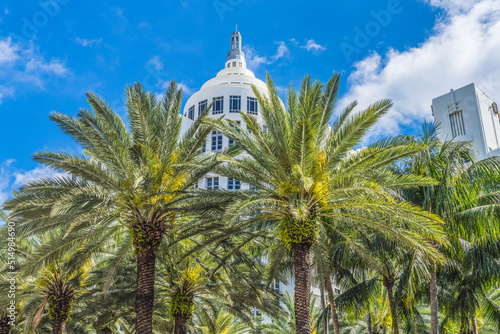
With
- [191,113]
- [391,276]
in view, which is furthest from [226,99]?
[391,276]

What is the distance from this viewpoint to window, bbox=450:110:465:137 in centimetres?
5747

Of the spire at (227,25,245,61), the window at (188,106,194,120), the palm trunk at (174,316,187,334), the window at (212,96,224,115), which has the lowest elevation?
the palm trunk at (174,316,187,334)

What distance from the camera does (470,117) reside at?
56.8 meters

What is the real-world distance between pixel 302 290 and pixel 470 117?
50047 millimetres

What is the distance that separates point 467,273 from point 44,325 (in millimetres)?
22895

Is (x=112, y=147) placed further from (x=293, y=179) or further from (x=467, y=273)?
(x=467, y=273)

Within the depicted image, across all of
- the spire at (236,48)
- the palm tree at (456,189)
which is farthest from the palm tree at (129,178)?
the spire at (236,48)

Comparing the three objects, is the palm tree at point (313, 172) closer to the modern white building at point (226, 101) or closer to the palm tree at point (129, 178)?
the palm tree at point (129, 178)

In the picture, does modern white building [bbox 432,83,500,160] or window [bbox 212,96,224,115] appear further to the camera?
modern white building [bbox 432,83,500,160]

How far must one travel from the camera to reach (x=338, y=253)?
21.1 metres

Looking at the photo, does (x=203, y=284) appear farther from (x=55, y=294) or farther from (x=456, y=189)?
(x=456, y=189)

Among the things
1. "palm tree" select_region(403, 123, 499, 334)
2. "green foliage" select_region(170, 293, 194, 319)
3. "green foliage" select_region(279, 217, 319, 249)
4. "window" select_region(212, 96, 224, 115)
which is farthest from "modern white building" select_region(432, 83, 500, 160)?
"green foliage" select_region(279, 217, 319, 249)

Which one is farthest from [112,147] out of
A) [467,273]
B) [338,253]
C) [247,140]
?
[467,273]

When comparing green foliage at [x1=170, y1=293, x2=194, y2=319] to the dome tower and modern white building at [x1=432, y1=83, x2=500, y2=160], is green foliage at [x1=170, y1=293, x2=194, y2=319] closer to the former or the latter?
the dome tower
